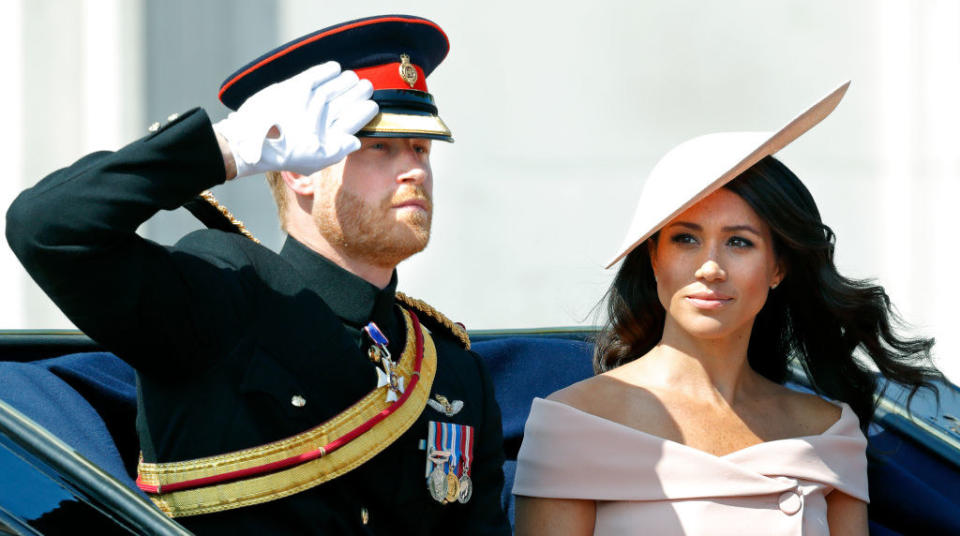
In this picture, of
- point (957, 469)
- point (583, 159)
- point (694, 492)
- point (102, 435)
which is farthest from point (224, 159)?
point (583, 159)

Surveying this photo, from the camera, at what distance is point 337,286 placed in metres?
2.28

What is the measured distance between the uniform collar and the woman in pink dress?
50 cm

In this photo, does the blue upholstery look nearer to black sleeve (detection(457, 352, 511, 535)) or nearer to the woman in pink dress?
black sleeve (detection(457, 352, 511, 535))

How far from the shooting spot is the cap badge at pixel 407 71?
94.2 inches

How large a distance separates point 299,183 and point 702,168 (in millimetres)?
732

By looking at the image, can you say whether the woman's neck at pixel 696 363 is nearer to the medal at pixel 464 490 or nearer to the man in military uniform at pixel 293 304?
the man in military uniform at pixel 293 304

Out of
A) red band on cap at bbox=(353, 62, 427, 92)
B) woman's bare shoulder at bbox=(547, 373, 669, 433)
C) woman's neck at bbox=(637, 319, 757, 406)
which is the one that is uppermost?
red band on cap at bbox=(353, 62, 427, 92)

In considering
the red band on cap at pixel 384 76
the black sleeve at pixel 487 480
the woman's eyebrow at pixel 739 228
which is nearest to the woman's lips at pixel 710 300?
the woman's eyebrow at pixel 739 228

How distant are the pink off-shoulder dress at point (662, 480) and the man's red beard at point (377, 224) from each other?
1.76 feet

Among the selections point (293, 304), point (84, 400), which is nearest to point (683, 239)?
point (293, 304)

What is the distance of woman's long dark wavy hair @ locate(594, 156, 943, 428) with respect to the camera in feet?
8.73

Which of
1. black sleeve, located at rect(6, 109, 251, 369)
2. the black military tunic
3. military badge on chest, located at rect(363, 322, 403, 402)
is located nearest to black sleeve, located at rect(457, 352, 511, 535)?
the black military tunic

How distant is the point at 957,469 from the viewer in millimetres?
2916

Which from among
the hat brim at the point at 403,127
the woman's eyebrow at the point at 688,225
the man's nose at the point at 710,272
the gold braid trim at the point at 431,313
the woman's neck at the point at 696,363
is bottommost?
the woman's neck at the point at 696,363
